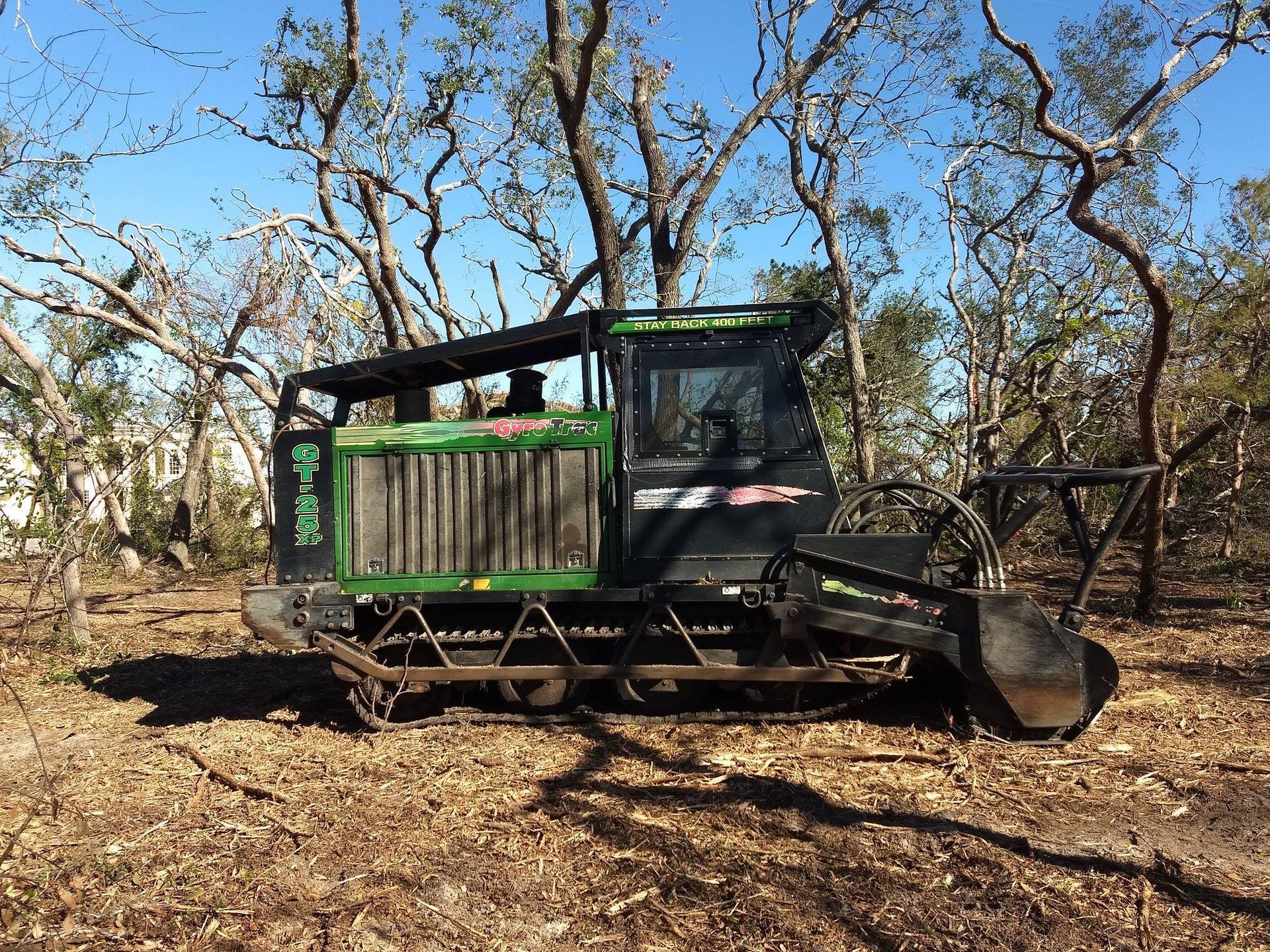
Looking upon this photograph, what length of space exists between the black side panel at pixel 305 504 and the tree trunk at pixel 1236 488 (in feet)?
32.1

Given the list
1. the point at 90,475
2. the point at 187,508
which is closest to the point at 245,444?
the point at 90,475

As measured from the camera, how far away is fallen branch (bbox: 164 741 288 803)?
478 cm

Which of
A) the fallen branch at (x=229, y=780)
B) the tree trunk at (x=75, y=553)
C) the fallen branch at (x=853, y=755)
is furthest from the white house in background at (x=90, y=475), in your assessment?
the fallen branch at (x=853, y=755)

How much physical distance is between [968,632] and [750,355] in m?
2.20

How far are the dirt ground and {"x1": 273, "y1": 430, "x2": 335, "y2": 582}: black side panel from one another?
120 cm

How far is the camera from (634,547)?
18.5 feet

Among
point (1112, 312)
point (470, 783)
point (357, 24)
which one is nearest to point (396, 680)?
point (470, 783)

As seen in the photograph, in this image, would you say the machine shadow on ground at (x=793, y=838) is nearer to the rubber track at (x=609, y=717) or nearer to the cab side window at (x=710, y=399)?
the rubber track at (x=609, y=717)

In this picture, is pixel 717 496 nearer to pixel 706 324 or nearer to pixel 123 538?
pixel 706 324

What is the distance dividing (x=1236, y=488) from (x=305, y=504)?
40.5ft

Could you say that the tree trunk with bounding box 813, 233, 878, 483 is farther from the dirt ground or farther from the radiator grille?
the radiator grille

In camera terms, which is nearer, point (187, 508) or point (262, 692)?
point (262, 692)

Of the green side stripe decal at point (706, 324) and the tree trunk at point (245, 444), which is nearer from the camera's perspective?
the green side stripe decal at point (706, 324)

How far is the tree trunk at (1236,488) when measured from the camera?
1052cm
